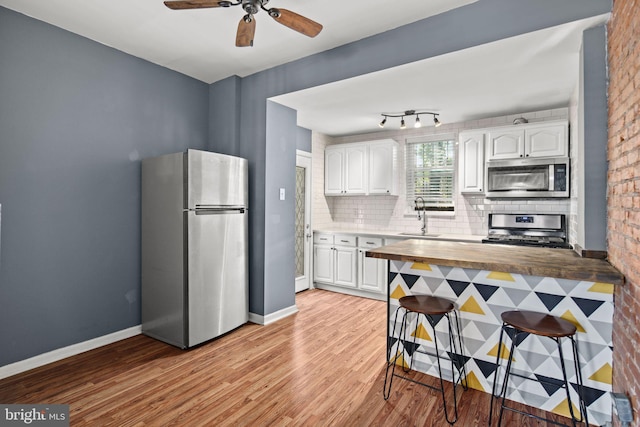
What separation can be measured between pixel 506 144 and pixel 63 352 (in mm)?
5047

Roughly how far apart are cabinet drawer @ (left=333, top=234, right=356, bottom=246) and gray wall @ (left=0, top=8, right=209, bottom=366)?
2.58 metres

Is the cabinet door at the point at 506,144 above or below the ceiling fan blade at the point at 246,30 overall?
below

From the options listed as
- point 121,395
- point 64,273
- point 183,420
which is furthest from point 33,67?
point 183,420

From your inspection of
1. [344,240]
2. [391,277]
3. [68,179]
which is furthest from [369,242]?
[68,179]

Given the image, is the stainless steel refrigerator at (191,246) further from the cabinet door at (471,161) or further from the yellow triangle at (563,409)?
the cabinet door at (471,161)

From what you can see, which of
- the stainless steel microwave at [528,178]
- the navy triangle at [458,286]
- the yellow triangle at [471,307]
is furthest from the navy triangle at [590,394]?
the stainless steel microwave at [528,178]

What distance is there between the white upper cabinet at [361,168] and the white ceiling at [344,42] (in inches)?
41.1

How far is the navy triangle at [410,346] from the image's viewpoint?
8.79 feet

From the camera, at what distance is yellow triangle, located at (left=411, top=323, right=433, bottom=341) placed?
2635 millimetres

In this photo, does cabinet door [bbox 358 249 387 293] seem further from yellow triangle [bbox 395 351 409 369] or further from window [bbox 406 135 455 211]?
yellow triangle [bbox 395 351 409 369]

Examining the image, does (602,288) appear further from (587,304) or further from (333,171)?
(333,171)

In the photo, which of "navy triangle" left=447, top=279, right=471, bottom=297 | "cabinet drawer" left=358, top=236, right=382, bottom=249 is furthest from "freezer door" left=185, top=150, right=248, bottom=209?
"navy triangle" left=447, top=279, right=471, bottom=297

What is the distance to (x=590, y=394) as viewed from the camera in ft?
6.74

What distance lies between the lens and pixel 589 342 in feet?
6.78
